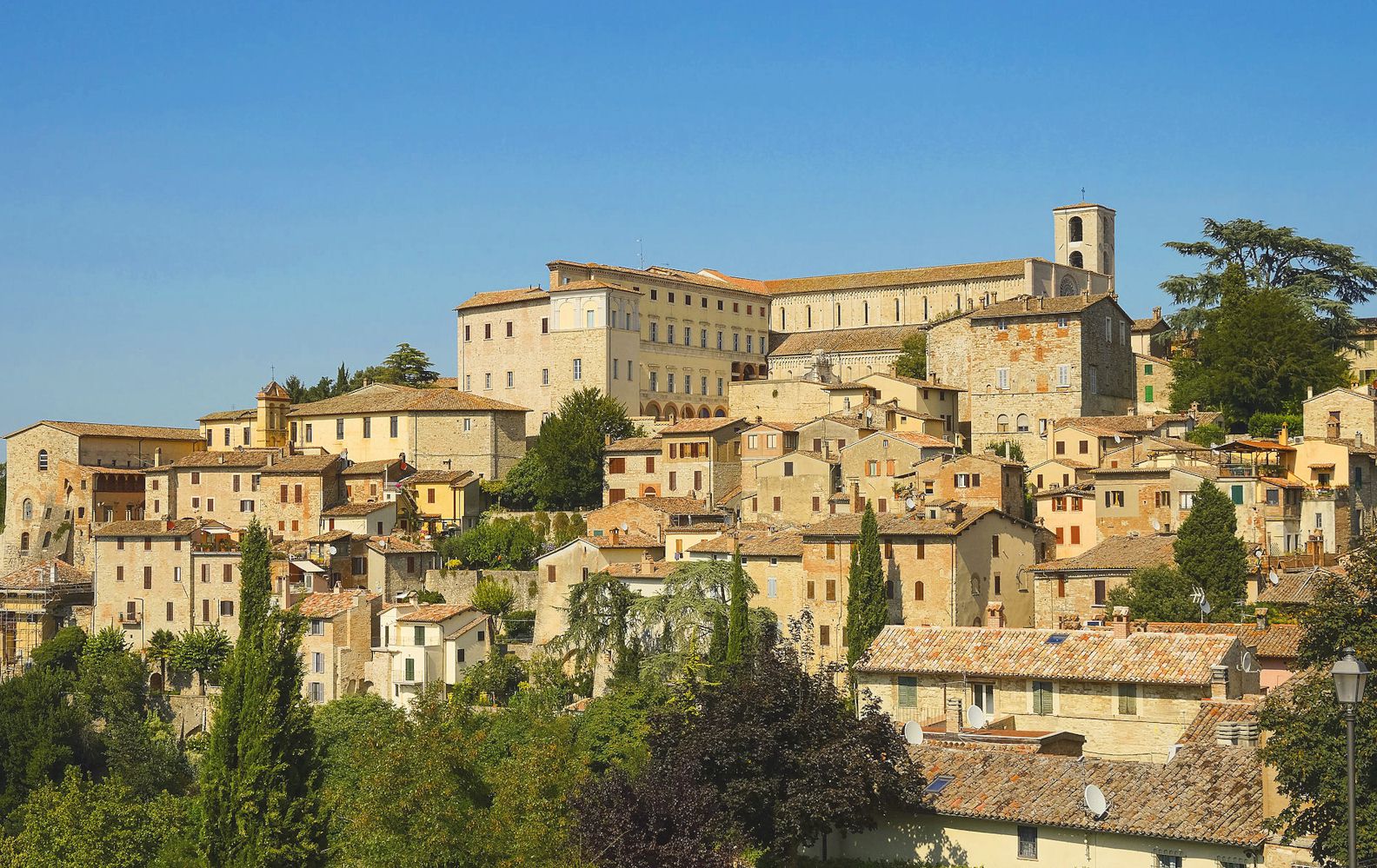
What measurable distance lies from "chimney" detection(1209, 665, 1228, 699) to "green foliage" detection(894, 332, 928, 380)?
4235 cm

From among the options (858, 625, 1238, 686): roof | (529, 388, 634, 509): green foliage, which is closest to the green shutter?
(858, 625, 1238, 686): roof

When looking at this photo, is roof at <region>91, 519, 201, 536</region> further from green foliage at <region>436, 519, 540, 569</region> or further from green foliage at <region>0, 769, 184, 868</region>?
green foliage at <region>0, 769, 184, 868</region>

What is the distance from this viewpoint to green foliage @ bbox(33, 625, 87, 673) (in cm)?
6188

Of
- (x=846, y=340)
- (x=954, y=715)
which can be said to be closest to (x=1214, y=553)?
(x=954, y=715)

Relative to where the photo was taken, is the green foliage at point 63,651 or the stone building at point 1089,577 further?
the green foliage at point 63,651

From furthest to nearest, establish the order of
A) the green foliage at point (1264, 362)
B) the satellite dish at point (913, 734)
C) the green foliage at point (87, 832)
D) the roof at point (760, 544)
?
the green foliage at point (1264, 362), the roof at point (760, 544), the green foliage at point (87, 832), the satellite dish at point (913, 734)

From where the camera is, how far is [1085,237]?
304 ft

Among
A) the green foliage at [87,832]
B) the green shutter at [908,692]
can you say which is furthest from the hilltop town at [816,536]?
the green foliage at [87,832]

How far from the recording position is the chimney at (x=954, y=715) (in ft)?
103

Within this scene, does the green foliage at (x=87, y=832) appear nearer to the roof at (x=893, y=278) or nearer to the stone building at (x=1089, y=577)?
the stone building at (x=1089, y=577)

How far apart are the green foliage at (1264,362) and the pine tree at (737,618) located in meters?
24.1

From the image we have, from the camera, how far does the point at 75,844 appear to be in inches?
1271

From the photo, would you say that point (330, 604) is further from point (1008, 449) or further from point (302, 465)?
point (1008, 449)

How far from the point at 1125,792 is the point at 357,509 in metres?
43.2
